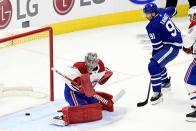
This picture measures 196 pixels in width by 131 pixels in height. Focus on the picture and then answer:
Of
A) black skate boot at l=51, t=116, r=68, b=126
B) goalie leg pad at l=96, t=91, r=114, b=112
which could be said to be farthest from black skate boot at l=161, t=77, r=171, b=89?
black skate boot at l=51, t=116, r=68, b=126

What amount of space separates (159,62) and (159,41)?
212mm

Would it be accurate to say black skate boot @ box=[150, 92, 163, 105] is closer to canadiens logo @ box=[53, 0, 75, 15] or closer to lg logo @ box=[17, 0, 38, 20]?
lg logo @ box=[17, 0, 38, 20]

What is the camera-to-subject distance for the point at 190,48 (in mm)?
5062

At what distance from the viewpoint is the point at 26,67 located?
600cm

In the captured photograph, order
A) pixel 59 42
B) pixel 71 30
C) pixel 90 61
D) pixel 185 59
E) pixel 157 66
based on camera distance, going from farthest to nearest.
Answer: pixel 71 30 → pixel 59 42 → pixel 185 59 → pixel 157 66 → pixel 90 61

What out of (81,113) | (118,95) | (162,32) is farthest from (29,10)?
(81,113)

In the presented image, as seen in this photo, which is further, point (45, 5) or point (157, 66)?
point (45, 5)

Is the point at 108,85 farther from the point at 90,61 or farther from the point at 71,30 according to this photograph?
the point at 71,30

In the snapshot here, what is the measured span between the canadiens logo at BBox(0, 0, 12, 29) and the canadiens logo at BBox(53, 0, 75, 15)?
859mm

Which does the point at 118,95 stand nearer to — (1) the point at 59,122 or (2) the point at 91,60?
(2) the point at 91,60

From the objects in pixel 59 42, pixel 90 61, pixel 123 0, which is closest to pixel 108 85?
pixel 90 61

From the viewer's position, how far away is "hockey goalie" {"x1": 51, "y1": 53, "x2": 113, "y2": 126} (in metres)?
4.94

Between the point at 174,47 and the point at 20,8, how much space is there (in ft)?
9.70

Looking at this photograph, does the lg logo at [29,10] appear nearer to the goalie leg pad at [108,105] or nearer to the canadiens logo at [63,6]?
the canadiens logo at [63,6]
